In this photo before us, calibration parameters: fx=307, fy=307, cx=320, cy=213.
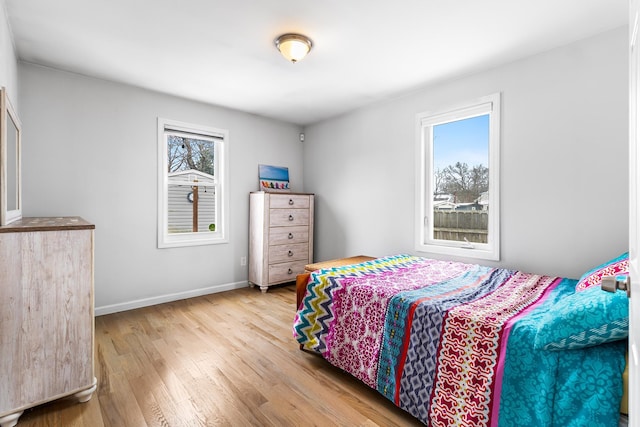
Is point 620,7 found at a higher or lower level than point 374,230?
higher

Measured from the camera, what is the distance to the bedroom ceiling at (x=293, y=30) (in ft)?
6.55

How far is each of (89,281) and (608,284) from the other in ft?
7.97

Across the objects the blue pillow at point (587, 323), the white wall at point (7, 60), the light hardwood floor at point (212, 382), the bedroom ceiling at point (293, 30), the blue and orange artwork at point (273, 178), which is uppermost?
the bedroom ceiling at point (293, 30)

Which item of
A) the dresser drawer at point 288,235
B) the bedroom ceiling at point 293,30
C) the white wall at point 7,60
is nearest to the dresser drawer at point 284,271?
the dresser drawer at point 288,235

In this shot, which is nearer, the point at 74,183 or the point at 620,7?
the point at 620,7

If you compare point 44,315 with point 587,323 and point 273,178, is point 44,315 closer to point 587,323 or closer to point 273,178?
point 587,323

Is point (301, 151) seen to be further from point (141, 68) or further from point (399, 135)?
point (141, 68)

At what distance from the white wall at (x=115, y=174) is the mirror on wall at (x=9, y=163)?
0.55m

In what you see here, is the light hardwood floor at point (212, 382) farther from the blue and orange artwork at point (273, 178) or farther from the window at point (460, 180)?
the blue and orange artwork at point (273, 178)

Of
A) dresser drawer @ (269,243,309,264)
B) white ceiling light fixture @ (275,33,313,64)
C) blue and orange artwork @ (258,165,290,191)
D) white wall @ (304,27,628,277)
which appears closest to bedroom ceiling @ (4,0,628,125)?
white ceiling light fixture @ (275,33,313,64)

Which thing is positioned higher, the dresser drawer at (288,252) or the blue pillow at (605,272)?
the blue pillow at (605,272)

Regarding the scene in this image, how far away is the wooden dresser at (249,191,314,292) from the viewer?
4.02m

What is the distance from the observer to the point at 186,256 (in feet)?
12.3

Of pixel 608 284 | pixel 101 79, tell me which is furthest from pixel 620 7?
pixel 101 79
